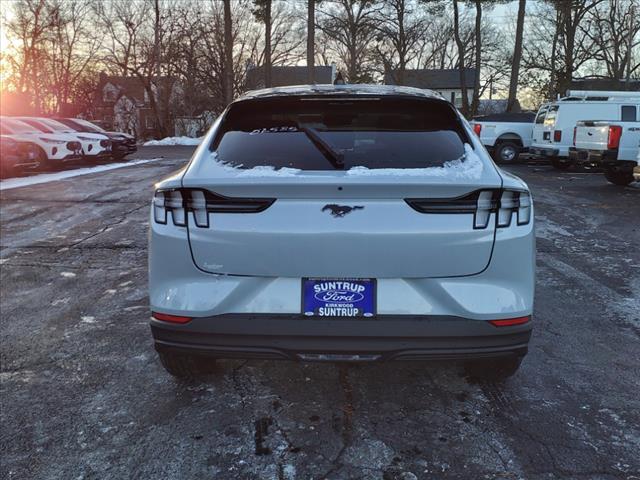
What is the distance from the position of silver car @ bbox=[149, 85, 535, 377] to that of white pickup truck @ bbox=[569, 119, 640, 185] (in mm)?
10290

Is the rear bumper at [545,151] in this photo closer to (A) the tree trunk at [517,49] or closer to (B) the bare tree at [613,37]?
(A) the tree trunk at [517,49]

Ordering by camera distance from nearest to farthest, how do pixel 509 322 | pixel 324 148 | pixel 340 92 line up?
pixel 509 322, pixel 324 148, pixel 340 92

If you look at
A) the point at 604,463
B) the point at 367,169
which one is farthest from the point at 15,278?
the point at 604,463

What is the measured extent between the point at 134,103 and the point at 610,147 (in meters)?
35.2

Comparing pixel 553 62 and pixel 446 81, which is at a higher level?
pixel 446 81

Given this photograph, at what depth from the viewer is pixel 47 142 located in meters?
15.4

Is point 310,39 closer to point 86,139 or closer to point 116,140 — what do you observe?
point 116,140

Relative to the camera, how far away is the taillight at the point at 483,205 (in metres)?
2.39

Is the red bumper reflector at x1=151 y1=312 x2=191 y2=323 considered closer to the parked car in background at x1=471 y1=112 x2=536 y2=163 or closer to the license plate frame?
the license plate frame

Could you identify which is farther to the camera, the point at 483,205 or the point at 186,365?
the point at 186,365

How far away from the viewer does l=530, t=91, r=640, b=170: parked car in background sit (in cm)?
1405

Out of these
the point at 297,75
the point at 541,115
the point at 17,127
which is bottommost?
the point at 17,127

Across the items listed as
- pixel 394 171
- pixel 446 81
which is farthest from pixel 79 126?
pixel 446 81

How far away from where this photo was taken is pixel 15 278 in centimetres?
538
